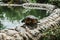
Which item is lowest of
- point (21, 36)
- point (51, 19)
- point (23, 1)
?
point (23, 1)

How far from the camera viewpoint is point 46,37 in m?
6.37

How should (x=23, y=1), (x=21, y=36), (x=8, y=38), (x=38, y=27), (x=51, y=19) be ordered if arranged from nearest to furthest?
(x=8, y=38) < (x=21, y=36) < (x=38, y=27) < (x=51, y=19) < (x=23, y=1)

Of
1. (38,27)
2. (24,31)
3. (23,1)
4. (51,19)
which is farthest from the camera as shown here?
(23,1)

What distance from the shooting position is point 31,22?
7.17 metres

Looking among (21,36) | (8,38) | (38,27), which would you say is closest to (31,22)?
(38,27)

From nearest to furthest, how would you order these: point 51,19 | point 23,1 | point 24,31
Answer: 1. point 24,31
2. point 51,19
3. point 23,1

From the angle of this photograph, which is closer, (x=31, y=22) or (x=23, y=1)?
(x=31, y=22)

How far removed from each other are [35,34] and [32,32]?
11cm

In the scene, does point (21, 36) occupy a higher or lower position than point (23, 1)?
higher

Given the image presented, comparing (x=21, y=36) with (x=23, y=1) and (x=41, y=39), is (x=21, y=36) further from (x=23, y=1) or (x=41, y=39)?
(x=23, y=1)

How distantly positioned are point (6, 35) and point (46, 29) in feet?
6.51

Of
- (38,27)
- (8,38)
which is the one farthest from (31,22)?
(8,38)

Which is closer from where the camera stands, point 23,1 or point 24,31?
point 24,31

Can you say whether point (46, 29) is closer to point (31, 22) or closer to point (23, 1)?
point (31, 22)
